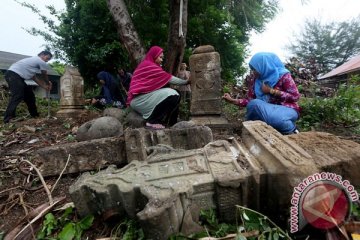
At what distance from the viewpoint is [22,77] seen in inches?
234

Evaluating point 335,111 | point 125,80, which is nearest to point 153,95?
point 335,111

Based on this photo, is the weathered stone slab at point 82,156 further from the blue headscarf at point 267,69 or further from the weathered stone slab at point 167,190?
the blue headscarf at point 267,69

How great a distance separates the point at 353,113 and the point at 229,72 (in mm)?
6326

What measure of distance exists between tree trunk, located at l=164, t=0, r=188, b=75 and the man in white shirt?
9.89ft

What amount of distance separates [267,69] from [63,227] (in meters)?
2.60

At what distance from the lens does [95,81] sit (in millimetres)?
10039

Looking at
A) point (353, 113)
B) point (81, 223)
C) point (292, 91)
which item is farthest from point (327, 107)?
point (81, 223)

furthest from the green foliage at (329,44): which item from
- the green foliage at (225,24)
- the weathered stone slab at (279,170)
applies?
the weathered stone slab at (279,170)

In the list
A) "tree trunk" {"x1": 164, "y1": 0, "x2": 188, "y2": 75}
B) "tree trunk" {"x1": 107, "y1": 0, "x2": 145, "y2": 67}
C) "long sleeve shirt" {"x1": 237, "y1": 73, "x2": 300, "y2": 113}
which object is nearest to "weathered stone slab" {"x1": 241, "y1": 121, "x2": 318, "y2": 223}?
"long sleeve shirt" {"x1": 237, "y1": 73, "x2": 300, "y2": 113}

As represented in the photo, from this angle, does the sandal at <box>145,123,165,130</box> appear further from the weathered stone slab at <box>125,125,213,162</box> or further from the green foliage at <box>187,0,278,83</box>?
the green foliage at <box>187,0,278,83</box>

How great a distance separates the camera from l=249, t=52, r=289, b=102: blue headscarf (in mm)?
3217

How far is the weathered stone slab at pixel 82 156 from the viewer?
2.66 m

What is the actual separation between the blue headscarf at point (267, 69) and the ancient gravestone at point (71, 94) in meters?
4.24

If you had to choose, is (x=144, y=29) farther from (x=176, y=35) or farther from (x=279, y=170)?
(x=279, y=170)
